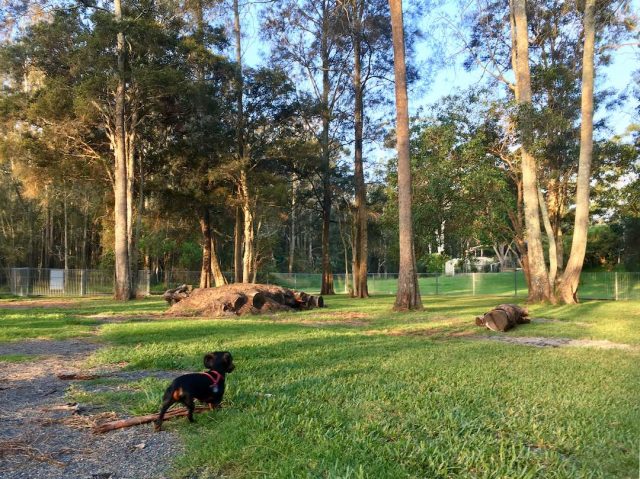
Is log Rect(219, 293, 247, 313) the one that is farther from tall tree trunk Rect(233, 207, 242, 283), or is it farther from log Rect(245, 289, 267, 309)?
tall tree trunk Rect(233, 207, 242, 283)

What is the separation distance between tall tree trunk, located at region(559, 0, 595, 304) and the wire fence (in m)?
9.95

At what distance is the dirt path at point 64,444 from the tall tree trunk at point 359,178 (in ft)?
78.9

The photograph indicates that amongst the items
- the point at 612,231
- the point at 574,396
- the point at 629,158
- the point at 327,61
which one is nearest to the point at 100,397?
the point at 574,396

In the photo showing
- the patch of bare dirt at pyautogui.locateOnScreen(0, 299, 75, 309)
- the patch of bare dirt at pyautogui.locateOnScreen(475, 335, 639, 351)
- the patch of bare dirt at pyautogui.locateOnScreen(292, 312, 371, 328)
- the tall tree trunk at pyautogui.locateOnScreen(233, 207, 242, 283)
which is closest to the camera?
the patch of bare dirt at pyautogui.locateOnScreen(475, 335, 639, 351)

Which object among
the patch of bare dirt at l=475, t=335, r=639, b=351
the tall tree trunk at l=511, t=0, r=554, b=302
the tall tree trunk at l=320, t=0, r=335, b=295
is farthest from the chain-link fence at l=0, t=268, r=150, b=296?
the patch of bare dirt at l=475, t=335, r=639, b=351

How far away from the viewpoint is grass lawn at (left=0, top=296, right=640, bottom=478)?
3455mm

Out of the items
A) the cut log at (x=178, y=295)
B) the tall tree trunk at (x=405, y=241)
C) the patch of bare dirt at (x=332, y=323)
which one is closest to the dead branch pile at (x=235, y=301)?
the cut log at (x=178, y=295)

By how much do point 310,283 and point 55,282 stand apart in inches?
771

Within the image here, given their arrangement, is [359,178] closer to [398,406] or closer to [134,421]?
[398,406]

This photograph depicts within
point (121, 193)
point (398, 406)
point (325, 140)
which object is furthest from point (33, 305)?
point (398, 406)

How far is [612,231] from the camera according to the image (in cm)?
3822

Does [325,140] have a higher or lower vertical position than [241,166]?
higher

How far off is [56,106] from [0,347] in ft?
59.1

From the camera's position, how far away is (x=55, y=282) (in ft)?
107
